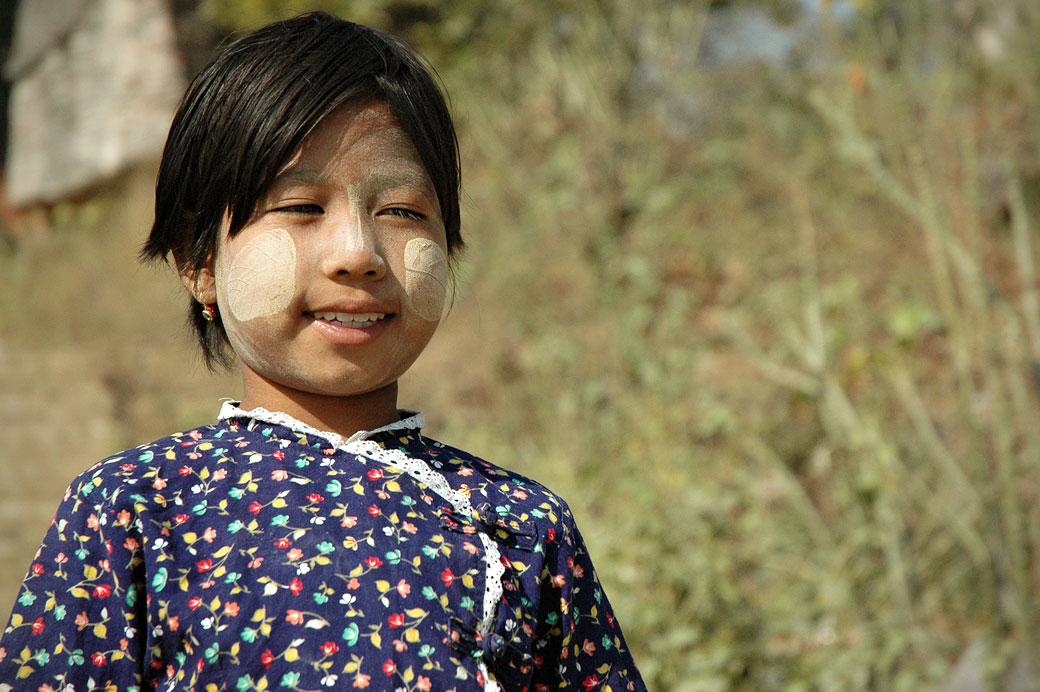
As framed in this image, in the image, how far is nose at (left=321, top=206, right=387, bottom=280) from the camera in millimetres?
1222

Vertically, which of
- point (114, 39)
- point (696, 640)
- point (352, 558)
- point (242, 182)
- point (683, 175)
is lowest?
point (696, 640)

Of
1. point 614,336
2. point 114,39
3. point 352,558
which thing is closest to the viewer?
point 352,558

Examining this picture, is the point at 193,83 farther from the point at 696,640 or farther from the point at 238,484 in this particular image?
the point at 696,640

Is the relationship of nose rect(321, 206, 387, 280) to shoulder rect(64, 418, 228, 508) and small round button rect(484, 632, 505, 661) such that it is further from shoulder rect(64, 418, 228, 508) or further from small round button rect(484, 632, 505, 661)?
small round button rect(484, 632, 505, 661)

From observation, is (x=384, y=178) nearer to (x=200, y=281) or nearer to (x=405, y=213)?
(x=405, y=213)

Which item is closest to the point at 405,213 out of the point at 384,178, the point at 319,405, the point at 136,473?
the point at 384,178

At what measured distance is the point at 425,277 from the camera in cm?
130

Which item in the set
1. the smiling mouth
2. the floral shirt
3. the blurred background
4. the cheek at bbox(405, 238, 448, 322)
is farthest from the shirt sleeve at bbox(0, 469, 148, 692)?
the blurred background

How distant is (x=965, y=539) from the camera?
10.1 ft

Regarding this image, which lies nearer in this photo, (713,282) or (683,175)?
(713,282)

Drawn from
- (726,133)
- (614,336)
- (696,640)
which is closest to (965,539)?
(696,640)

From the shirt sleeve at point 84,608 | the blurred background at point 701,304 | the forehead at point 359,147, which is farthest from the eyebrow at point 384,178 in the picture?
Result: the blurred background at point 701,304

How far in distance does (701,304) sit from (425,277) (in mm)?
4608

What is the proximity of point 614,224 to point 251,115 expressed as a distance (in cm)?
502
